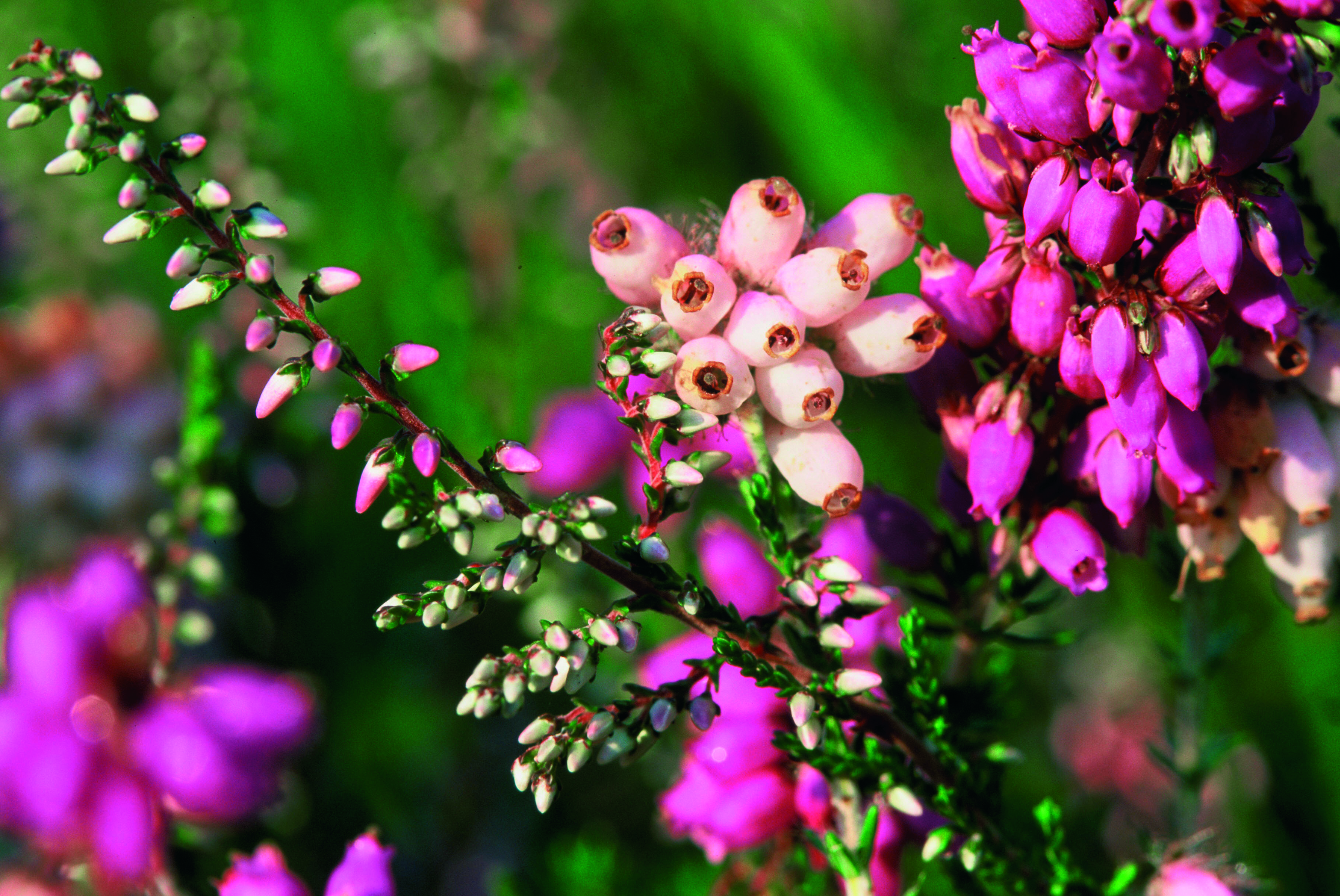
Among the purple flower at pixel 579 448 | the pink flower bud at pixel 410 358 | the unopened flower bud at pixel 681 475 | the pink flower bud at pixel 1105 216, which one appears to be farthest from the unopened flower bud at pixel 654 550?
the purple flower at pixel 579 448

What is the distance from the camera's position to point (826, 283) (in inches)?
20.5

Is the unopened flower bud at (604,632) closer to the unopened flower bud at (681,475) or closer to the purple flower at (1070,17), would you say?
the unopened flower bud at (681,475)

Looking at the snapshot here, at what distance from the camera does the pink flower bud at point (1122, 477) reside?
0.53m

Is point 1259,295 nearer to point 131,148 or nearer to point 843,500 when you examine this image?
point 843,500

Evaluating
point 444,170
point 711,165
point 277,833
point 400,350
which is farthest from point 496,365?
point 400,350

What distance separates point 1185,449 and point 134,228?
0.51 meters

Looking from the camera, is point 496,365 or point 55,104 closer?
point 55,104

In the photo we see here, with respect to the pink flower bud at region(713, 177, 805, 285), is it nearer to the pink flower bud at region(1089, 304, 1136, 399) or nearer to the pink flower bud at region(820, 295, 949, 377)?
the pink flower bud at region(820, 295, 949, 377)

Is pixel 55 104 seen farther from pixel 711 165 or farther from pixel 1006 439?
pixel 711 165

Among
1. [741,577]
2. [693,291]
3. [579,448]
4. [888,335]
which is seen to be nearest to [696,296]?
[693,291]

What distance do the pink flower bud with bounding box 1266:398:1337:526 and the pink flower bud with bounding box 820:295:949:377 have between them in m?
0.21

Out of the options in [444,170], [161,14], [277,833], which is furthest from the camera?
[161,14]

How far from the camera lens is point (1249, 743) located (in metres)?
1.20

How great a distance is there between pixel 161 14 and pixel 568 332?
1.13 m
